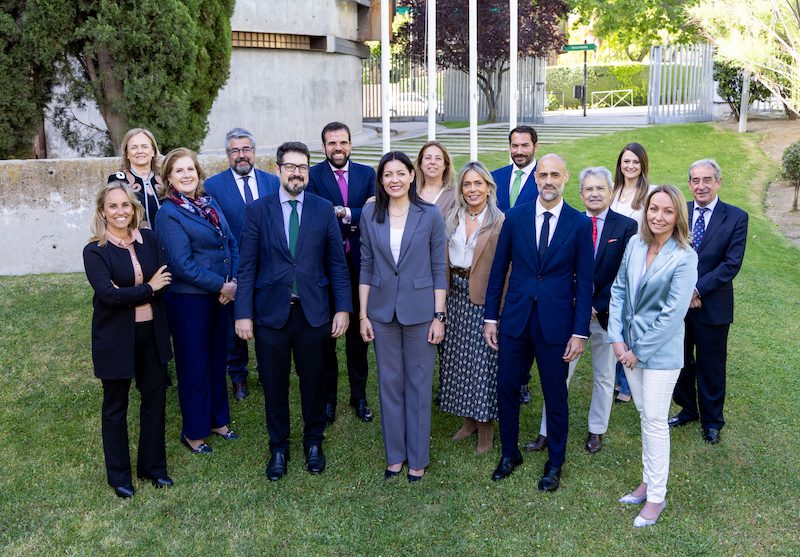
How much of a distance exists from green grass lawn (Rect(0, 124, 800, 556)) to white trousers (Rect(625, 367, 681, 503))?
236 millimetres

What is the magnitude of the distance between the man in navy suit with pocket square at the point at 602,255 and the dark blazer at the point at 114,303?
2.85 metres

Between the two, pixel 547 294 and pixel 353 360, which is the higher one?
pixel 547 294

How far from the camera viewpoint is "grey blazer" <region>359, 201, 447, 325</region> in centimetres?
511

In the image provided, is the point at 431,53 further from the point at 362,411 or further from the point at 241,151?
the point at 362,411

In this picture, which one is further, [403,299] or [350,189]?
[350,189]

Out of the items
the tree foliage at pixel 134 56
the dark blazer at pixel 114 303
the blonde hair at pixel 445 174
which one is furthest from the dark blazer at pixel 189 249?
the tree foliage at pixel 134 56

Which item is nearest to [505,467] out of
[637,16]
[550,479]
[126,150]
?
[550,479]

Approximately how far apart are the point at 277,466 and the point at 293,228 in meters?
1.62

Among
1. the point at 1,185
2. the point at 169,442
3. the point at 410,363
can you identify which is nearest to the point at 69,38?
the point at 1,185

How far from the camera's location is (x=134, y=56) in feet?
30.4

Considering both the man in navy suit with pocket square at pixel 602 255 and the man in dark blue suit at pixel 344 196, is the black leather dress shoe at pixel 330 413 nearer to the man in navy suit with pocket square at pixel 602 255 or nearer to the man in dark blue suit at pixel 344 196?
the man in dark blue suit at pixel 344 196

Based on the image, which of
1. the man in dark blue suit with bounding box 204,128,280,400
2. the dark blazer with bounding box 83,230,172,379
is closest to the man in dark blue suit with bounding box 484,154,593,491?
the man in dark blue suit with bounding box 204,128,280,400

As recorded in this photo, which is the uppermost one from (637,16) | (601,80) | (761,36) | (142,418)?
(637,16)

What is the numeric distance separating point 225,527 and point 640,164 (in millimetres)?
3967
